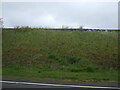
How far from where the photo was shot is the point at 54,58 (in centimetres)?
1944

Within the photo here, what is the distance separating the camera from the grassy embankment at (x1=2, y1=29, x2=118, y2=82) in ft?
54.3

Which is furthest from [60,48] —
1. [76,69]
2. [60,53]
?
[76,69]

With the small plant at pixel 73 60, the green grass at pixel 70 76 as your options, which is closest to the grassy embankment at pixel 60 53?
the small plant at pixel 73 60

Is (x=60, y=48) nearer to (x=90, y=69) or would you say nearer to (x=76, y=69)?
(x=76, y=69)

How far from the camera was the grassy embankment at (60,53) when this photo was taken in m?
16.6

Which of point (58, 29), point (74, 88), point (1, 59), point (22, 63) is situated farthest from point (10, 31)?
point (74, 88)

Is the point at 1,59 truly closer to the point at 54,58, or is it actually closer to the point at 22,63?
the point at 22,63

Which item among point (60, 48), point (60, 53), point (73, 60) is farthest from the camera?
point (60, 48)

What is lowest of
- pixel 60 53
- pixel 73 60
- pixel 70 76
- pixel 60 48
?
pixel 70 76

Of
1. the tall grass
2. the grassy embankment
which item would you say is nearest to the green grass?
the grassy embankment

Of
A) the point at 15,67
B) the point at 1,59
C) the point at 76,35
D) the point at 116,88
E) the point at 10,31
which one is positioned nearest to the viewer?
the point at 116,88

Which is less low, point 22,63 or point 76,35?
point 76,35

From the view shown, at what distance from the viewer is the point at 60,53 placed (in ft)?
66.8

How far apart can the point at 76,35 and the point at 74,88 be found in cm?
1536
